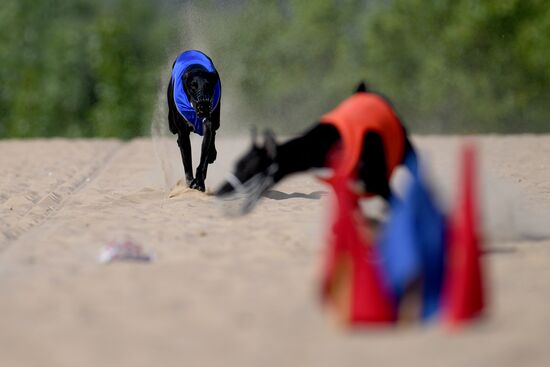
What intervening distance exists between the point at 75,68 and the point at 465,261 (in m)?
52.1

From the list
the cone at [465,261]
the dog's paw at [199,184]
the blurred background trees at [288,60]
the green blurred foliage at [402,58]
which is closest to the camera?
the cone at [465,261]

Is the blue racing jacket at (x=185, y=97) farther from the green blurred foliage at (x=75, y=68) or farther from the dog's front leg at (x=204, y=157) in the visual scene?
the green blurred foliage at (x=75, y=68)

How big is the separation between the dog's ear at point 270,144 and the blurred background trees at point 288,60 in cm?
3144

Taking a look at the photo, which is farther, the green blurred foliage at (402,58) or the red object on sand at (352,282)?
the green blurred foliage at (402,58)

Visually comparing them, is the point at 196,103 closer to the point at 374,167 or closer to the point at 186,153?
the point at 186,153

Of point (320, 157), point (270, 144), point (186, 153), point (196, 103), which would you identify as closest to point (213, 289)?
point (270, 144)

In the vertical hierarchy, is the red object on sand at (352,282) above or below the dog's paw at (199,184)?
below

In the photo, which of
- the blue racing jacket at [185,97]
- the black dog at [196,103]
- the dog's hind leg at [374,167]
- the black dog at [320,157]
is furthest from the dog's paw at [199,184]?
the dog's hind leg at [374,167]

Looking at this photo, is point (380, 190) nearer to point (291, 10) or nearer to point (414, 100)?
point (414, 100)

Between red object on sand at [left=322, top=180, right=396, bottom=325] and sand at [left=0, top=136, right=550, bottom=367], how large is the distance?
0.42 ft

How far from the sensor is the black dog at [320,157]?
704cm

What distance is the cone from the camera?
5.51 metres

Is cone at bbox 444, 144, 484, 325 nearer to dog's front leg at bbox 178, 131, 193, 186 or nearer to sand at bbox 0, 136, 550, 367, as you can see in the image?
sand at bbox 0, 136, 550, 367

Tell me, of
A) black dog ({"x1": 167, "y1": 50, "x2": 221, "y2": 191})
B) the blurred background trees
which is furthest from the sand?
the blurred background trees
